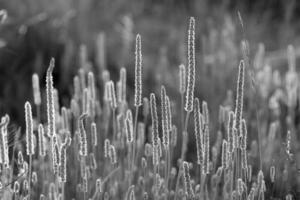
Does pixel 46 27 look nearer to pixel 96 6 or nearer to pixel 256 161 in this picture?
pixel 96 6

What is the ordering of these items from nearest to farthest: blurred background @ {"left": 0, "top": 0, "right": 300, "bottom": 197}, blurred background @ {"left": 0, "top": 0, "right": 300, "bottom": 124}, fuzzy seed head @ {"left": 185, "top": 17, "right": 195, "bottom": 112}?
fuzzy seed head @ {"left": 185, "top": 17, "right": 195, "bottom": 112}, blurred background @ {"left": 0, "top": 0, "right": 300, "bottom": 197}, blurred background @ {"left": 0, "top": 0, "right": 300, "bottom": 124}

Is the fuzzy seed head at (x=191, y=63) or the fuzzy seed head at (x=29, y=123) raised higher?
the fuzzy seed head at (x=191, y=63)

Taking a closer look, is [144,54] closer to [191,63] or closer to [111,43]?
[111,43]

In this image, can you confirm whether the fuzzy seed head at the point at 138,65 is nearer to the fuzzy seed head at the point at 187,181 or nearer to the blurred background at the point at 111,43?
the fuzzy seed head at the point at 187,181

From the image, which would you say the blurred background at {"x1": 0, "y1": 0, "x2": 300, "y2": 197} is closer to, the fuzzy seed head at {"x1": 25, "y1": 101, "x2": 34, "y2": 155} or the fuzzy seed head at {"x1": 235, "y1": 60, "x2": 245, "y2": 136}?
the fuzzy seed head at {"x1": 235, "y1": 60, "x2": 245, "y2": 136}

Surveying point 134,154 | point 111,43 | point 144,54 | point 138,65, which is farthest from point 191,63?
point 144,54

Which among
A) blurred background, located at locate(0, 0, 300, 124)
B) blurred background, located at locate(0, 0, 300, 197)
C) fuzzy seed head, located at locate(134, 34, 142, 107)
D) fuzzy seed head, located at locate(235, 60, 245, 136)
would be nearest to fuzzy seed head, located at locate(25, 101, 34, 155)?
fuzzy seed head, located at locate(134, 34, 142, 107)

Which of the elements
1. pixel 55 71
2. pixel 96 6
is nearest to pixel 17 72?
pixel 55 71

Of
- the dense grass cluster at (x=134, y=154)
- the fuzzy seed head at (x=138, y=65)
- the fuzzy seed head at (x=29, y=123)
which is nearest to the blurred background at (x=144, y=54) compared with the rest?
the dense grass cluster at (x=134, y=154)

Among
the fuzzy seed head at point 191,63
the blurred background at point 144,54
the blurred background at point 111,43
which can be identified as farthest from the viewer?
the blurred background at point 111,43
